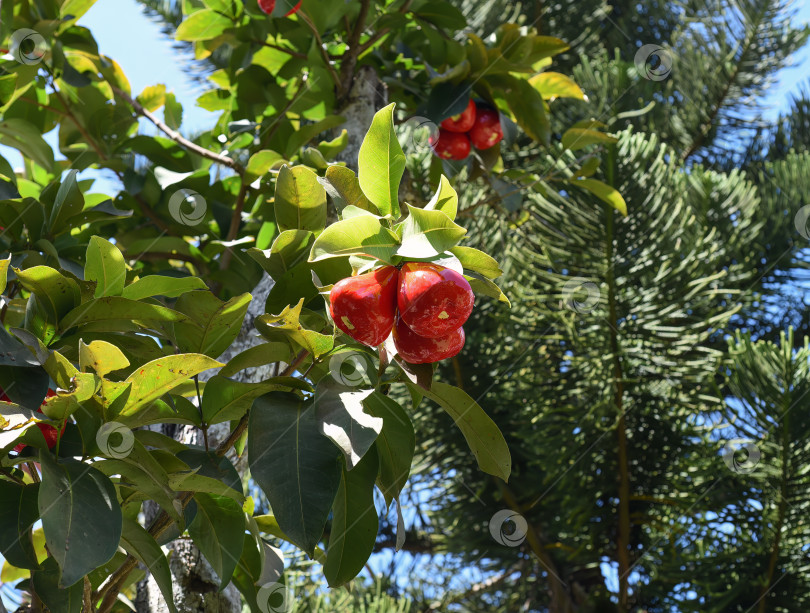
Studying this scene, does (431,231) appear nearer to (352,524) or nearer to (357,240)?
(357,240)

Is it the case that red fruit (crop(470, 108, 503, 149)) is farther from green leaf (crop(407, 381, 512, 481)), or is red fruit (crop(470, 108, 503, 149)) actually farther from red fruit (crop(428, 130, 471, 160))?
green leaf (crop(407, 381, 512, 481))

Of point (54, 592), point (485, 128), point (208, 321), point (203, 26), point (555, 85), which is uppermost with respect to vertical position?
point (555, 85)

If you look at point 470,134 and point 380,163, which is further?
point 470,134

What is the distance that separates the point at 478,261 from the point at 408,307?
76 mm

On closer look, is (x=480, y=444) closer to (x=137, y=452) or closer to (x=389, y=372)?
(x=389, y=372)

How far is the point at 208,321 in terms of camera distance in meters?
0.77

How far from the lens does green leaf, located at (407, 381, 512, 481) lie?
731mm

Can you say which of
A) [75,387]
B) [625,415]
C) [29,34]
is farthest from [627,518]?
[29,34]

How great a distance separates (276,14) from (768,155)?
72.5 inches

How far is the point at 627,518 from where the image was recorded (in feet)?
5.29

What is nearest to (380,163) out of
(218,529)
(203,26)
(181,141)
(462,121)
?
(218,529)

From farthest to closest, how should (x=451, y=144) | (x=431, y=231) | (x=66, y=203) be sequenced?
1. (x=451, y=144)
2. (x=66, y=203)
3. (x=431, y=231)

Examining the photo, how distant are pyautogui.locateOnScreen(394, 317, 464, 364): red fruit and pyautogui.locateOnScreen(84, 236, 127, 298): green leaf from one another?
304 mm

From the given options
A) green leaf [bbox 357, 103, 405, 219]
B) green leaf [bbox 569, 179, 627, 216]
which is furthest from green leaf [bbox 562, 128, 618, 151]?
green leaf [bbox 357, 103, 405, 219]
